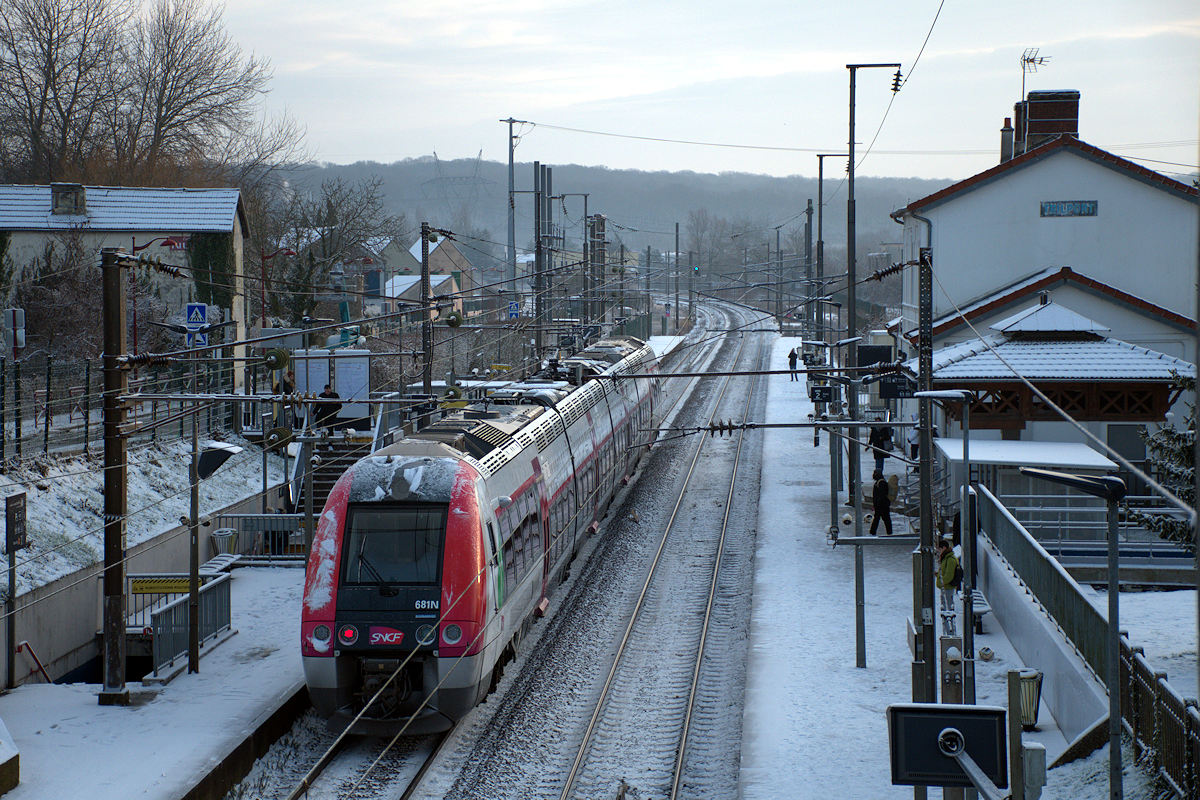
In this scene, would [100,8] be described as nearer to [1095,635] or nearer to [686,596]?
[686,596]

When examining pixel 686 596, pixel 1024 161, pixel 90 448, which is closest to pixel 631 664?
pixel 686 596

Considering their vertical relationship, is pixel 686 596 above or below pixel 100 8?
below

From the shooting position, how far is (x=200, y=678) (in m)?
15.0

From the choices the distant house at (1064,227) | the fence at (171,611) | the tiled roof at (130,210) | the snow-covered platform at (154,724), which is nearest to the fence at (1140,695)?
the snow-covered platform at (154,724)

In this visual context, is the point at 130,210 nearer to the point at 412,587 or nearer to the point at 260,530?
the point at 260,530

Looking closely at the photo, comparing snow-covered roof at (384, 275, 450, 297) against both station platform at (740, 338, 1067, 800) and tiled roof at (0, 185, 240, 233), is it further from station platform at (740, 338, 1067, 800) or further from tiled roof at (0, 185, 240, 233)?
station platform at (740, 338, 1067, 800)

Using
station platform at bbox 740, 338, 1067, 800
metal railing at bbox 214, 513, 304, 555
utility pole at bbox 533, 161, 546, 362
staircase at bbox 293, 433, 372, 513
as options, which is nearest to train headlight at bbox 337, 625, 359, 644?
station platform at bbox 740, 338, 1067, 800

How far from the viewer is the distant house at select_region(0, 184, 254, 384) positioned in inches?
1369

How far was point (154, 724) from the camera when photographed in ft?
43.5

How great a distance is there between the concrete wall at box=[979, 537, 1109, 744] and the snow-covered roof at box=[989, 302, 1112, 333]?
5.75 m

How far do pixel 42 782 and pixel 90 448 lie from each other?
39.0 ft

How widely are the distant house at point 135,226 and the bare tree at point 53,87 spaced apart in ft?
35.0

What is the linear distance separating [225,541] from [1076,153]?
881 inches

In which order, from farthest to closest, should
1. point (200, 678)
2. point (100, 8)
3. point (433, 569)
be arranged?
point (100, 8)
point (200, 678)
point (433, 569)
